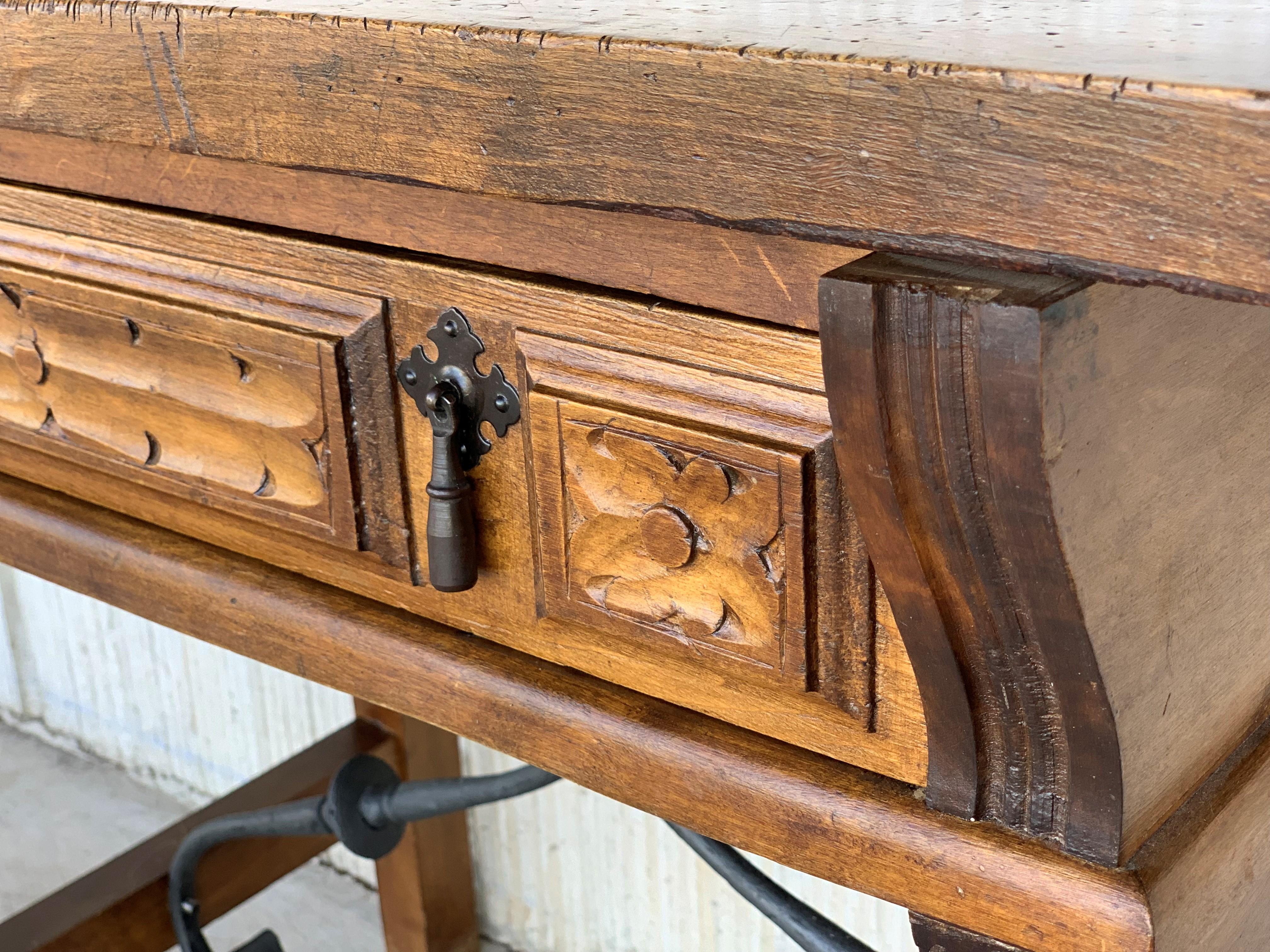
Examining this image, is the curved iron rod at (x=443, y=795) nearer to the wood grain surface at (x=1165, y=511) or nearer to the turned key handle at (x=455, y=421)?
the turned key handle at (x=455, y=421)

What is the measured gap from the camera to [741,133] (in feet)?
1.35

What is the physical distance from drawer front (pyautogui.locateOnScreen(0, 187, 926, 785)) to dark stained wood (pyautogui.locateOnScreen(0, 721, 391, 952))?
0.60 meters

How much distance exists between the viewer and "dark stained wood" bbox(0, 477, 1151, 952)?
50cm

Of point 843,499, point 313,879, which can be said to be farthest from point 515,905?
point 843,499

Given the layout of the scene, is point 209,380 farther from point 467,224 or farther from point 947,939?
point 947,939

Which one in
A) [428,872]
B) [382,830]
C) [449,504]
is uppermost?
[449,504]

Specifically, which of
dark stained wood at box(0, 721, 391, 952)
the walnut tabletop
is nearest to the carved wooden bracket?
the walnut tabletop

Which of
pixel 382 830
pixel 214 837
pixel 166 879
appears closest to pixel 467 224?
pixel 382 830

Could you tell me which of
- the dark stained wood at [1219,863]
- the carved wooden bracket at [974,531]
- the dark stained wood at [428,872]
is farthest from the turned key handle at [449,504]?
the dark stained wood at [428,872]

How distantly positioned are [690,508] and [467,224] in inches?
6.2

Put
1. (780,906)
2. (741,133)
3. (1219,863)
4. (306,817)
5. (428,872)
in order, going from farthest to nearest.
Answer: (428,872), (306,817), (780,906), (1219,863), (741,133)

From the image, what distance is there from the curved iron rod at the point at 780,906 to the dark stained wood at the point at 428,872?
0.67m

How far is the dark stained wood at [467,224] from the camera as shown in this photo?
48 cm

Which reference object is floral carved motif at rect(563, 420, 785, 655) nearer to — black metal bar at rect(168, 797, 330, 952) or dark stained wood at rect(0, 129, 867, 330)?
dark stained wood at rect(0, 129, 867, 330)
